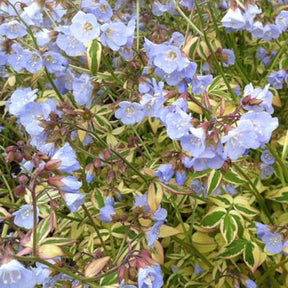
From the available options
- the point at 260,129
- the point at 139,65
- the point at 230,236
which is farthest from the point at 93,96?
the point at 260,129

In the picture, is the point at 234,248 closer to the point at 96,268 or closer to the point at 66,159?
the point at 96,268

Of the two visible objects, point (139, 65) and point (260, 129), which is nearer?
point (260, 129)

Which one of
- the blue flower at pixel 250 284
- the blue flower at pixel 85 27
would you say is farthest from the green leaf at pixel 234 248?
the blue flower at pixel 85 27

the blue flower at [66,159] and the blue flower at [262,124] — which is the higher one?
the blue flower at [262,124]

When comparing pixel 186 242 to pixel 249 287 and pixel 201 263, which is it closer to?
pixel 201 263

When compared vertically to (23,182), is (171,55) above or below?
above

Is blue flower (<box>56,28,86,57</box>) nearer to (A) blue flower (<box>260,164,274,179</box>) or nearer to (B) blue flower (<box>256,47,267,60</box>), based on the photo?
(A) blue flower (<box>260,164,274,179</box>)

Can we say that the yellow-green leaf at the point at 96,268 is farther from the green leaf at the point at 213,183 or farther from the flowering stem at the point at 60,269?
the green leaf at the point at 213,183

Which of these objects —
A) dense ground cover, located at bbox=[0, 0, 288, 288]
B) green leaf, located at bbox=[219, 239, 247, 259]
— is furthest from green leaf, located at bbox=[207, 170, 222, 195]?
green leaf, located at bbox=[219, 239, 247, 259]
